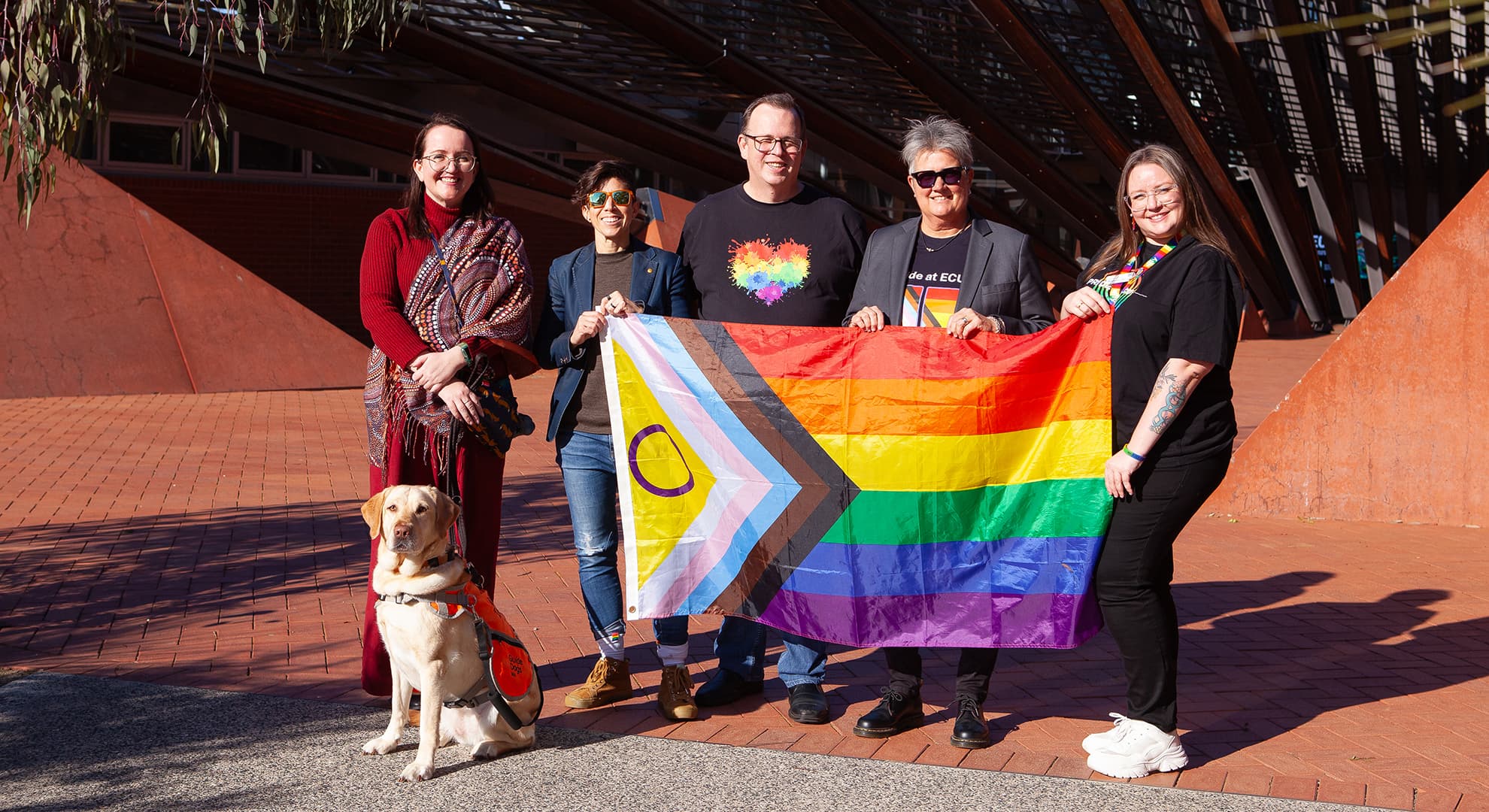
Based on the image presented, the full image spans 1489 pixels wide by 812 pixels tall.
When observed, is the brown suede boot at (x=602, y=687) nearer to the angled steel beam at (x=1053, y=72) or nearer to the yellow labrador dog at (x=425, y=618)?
the yellow labrador dog at (x=425, y=618)

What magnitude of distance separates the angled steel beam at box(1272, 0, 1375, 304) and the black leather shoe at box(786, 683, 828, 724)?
19.7m

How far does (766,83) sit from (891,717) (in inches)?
637

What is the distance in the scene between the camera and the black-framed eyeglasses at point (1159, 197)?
12.8 ft

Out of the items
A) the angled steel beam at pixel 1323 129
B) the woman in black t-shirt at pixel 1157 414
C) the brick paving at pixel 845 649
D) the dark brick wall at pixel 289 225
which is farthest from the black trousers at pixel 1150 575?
the angled steel beam at pixel 1323 129

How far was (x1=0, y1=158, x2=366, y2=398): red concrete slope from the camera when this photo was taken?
13984mm

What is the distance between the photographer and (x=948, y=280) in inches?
169

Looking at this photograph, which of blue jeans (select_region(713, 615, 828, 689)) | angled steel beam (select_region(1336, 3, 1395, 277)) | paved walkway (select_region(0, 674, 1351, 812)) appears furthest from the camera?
angled steel beam (select_region(1336, 3, 1395, 277))

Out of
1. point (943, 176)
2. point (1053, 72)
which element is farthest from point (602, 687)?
point (1053, 72)

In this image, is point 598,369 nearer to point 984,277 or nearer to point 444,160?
point 444,160

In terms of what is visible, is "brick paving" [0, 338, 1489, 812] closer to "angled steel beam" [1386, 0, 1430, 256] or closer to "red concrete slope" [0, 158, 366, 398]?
"red concrete slope" [0, 158, 366, 398]

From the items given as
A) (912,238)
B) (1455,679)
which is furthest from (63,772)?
(1455,679)

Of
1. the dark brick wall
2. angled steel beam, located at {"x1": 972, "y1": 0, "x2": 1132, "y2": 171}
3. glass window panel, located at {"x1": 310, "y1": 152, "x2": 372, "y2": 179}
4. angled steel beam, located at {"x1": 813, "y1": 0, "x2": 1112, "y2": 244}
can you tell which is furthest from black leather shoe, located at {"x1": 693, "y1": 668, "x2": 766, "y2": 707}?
glass window panel, located at {"x1": 310, "y1": 152, "x2": 372, "y2": 179}

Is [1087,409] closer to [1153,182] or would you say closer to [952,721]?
[1153,182]

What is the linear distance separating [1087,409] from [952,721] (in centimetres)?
119
